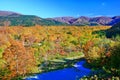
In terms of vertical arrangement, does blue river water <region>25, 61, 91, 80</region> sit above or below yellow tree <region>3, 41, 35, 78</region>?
below

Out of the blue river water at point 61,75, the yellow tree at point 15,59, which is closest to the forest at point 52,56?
the yellow tree at point 15,59

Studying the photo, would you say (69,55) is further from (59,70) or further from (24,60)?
(24,60)

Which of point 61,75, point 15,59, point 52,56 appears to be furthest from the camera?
point 52,56

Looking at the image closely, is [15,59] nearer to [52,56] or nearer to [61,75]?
[61,75]

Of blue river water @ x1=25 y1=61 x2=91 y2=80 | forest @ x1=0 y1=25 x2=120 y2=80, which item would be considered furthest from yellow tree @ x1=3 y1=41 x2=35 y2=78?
blue river water @ x1=25 y1=61 x2=91 y2=80

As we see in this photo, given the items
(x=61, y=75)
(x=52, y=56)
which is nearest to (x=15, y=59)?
(x=61, y=75)

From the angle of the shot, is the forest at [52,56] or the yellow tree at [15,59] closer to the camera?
the forest at [52,56]

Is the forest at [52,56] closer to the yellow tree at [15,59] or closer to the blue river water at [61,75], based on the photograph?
the yellow tree at [15,59]

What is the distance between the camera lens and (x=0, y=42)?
11081cm

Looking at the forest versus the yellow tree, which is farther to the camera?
the yellow tree

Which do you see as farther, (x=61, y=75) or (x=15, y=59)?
(x=61, y=75)

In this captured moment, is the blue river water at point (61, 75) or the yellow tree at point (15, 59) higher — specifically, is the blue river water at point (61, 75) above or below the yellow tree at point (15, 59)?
below

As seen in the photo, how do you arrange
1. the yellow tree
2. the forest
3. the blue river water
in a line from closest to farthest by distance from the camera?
the forest → the yellow tree → the blue river water

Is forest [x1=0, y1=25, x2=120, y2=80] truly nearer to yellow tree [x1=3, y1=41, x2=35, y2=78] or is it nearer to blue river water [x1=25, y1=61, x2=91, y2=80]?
yellow tree [x1=3, y1=41, x2=35, y2=78]
